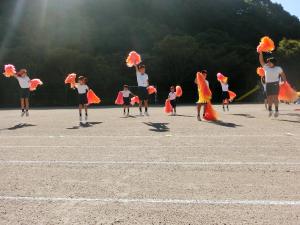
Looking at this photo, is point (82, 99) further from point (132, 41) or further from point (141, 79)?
point (132, 41)

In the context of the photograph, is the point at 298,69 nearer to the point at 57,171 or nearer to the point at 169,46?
the point at 169,46

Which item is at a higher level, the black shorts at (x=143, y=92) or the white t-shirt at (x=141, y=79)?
the white t-shirt at (x=141, y=79)

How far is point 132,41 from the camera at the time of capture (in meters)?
55.9

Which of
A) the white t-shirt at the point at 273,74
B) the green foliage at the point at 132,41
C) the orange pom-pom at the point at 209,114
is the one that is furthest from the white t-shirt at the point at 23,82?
the green foliage at the point at 132,41

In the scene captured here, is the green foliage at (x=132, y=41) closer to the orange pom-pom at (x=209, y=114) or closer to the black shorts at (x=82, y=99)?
the black shorts at (x=82, y=99)

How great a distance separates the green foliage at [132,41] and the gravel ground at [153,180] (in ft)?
117

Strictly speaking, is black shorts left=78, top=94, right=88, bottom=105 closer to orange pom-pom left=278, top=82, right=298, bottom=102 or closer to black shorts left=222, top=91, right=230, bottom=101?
orange pom-pom left=278, top=82, right=298, bottom=102

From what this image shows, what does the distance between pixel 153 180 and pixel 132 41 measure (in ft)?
165

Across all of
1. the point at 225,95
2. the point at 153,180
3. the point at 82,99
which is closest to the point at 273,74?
the point at 82,99

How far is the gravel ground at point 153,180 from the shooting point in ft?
16.0

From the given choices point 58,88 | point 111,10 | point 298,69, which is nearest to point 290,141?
point 58,88

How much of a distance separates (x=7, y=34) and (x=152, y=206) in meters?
52.2

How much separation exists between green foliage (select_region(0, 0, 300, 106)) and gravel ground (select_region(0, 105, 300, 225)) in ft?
117

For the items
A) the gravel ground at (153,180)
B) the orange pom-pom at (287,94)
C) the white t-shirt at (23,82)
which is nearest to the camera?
the gravel ground at (153,180)
